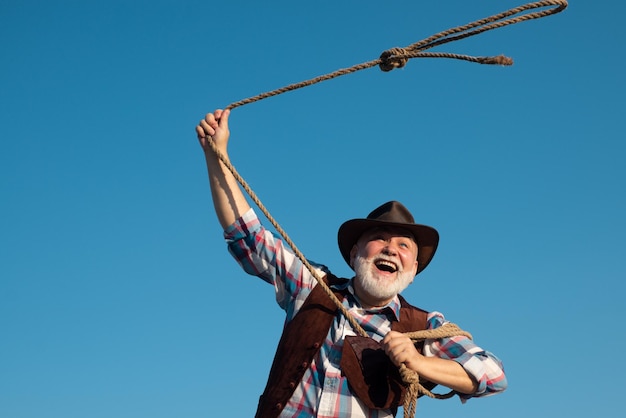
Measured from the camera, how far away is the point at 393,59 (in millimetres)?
4695

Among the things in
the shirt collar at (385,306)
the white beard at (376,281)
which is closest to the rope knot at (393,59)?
the white beard at (376,281)

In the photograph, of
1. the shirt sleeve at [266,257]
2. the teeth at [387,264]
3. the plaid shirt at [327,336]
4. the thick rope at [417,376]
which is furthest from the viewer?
the teeth at [387,264]

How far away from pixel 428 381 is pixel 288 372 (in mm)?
779

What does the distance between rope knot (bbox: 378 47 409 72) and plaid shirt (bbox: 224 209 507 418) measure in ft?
→ 3.77

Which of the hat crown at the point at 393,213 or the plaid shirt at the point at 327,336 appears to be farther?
the hat crown at the point at 393,213

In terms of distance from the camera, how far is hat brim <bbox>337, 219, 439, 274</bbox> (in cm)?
491

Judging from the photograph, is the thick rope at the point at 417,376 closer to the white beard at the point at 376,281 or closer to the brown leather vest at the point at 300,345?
the brown leather vest at the point at 300,345

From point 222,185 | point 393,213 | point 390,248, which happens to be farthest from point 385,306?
point 222,185

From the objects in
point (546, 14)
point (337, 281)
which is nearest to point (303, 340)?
point (337, 281)

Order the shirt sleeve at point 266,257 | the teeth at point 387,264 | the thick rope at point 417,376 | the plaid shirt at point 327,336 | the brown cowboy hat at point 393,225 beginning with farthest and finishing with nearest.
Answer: the brown cowboy hat at point 393,225, the teeth at point 387,264, the shirt sleeve at point 266,257, the plaid shirt at point 327,336, the thick rope at point 417,376

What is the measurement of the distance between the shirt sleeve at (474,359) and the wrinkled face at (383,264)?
0.33 metres

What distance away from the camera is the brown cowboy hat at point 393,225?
4.89 m

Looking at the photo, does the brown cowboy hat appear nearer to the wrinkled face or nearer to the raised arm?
the wrinkled face

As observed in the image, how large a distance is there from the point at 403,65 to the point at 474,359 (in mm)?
1719
